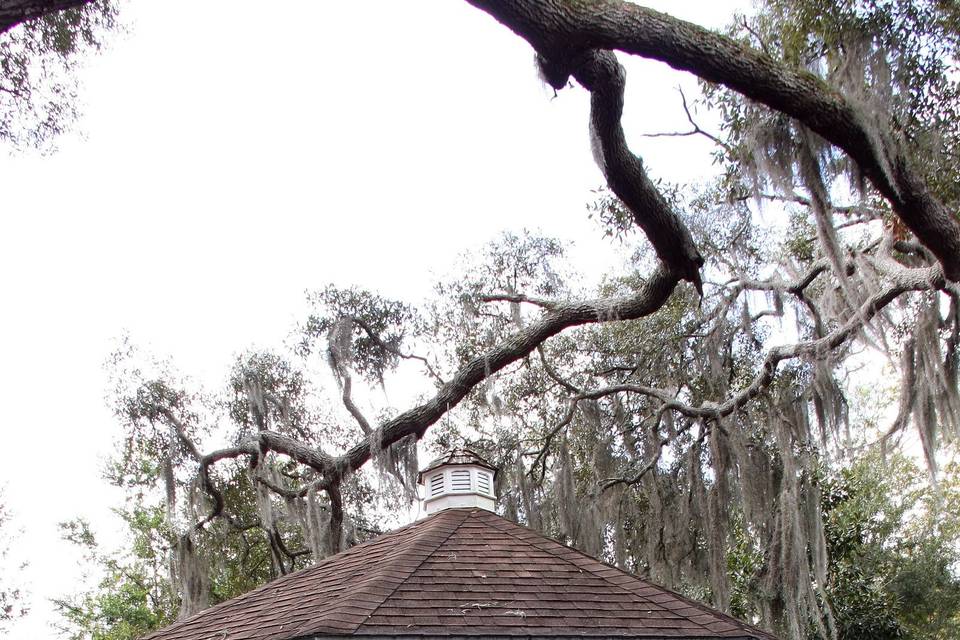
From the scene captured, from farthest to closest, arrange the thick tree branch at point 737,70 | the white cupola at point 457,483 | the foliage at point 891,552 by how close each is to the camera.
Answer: the foliage at point 891,552 < the white cupola at point 457,483 < the thick tree branch at point 737,70

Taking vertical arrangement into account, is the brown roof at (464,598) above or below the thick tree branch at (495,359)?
below

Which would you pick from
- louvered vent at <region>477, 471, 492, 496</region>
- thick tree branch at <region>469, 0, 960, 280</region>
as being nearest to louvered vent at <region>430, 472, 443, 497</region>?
louvered vent at <region>477, 471, 492, 496</region>

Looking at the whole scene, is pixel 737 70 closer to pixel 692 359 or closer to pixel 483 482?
pixel 483 482

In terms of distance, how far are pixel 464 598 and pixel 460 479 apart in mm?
2620

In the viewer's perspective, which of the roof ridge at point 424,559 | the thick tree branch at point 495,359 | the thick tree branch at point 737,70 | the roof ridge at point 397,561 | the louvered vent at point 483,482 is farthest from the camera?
the thick tree branch at point 495,359

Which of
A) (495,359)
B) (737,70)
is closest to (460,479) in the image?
(495,359)

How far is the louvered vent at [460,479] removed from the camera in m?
9.72

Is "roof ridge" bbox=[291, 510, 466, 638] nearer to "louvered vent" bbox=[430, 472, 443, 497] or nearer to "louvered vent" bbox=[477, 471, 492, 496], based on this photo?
"louvered vent" bbox=[430, 472, 443, 497]

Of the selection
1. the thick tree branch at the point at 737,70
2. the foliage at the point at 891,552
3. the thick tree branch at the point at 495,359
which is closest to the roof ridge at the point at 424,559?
the thick tree branch at the point at 495,359

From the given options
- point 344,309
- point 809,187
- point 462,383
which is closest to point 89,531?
point 344,309

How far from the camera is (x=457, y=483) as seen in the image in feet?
31.9

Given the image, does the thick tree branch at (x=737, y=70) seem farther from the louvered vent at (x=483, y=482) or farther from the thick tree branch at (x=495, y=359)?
the louvered vent at (x=483, y=482)

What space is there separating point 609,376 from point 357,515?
5.63 metres

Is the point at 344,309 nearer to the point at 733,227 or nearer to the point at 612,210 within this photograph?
the point at 612,210
